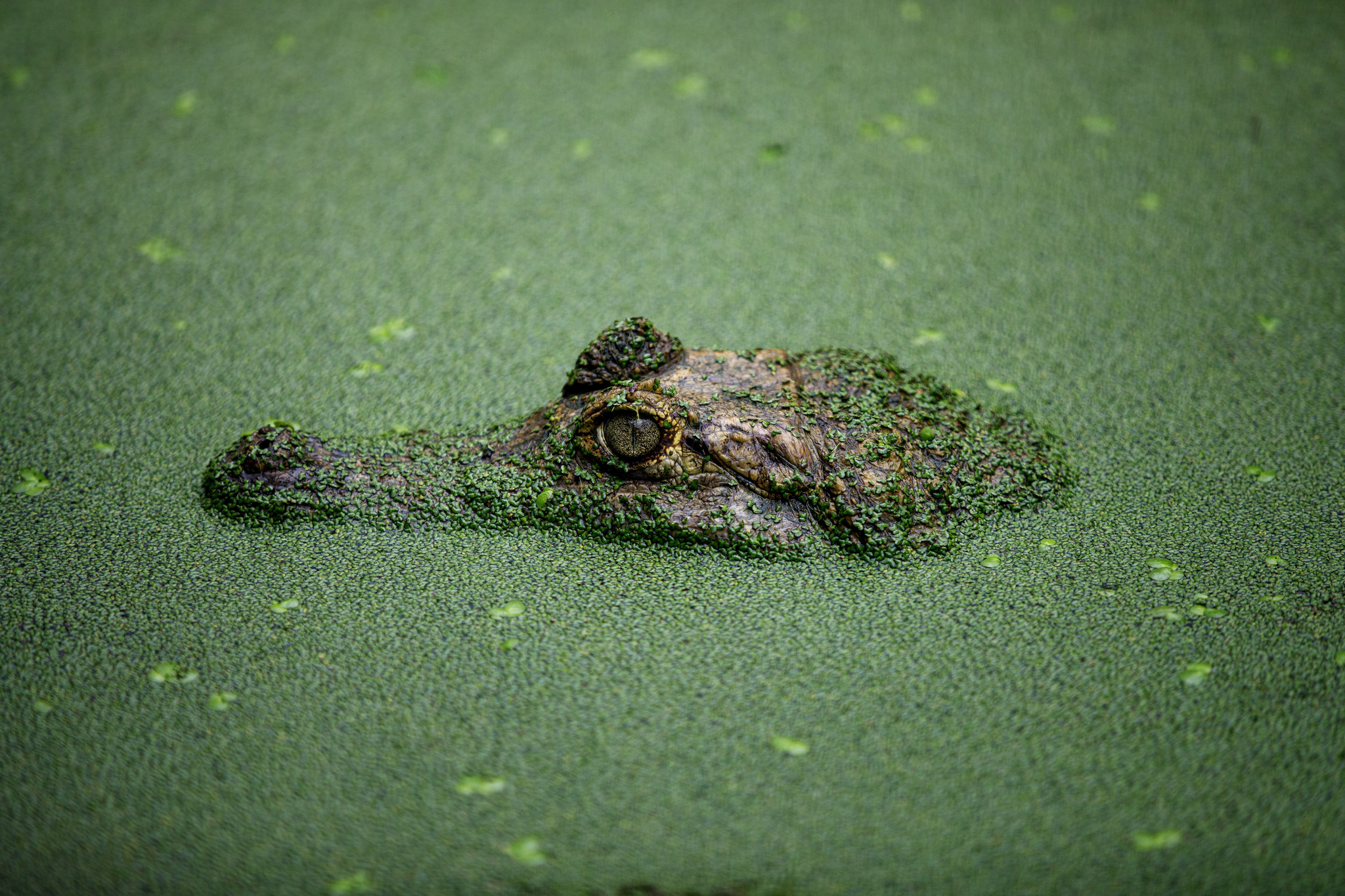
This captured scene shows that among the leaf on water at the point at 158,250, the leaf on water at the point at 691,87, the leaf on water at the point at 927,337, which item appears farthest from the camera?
the leaf on water at the point at 691,87

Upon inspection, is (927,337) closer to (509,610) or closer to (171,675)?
(509,610)

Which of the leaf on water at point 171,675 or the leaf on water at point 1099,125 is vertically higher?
the leaf on water at point 1099,125

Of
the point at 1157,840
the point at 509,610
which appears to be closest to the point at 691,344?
Result: the point at 509,610

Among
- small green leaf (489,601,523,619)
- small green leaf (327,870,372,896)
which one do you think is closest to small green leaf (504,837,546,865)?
small green leaf (327,870,372,896)

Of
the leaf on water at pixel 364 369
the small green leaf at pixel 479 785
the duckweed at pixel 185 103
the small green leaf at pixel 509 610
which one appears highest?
the duckweed at pixel 185 103

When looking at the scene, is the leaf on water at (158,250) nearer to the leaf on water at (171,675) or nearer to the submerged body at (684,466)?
the submerged body at (684,466)

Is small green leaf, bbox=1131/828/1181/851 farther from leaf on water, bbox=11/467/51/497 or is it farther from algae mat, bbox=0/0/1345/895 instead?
leaf on water, bbox=11/467/51/497

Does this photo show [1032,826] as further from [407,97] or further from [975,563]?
[407,97]

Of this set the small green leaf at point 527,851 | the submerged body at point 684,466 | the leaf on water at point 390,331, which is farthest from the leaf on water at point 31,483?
the small green leaf at point 527,851

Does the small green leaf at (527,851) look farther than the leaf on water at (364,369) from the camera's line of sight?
No
